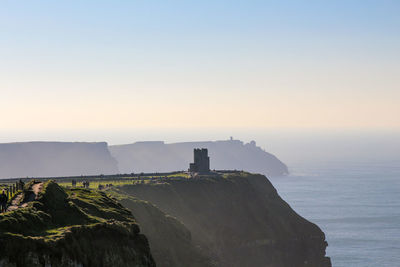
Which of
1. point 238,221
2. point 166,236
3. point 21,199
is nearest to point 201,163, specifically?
point 238,221

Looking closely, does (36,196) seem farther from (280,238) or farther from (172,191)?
(280,238)

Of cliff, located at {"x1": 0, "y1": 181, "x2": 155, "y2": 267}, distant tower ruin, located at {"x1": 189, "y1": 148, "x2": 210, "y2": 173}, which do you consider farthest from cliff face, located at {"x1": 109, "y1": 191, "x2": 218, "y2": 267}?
distant tower ruin, located at {"x1": 189, "y1": 148, "x2": 210, "y2": 173}

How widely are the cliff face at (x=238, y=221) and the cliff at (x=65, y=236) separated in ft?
211

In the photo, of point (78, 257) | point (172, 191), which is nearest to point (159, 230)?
point (172, 191)

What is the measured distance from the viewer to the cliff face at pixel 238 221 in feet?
412

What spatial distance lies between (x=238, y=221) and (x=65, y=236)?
98.5m

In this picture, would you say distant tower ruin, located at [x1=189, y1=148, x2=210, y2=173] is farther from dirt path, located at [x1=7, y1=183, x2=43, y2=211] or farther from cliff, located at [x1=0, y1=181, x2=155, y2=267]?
dirt path, located at [x1=7, y1=183, x2=43, y2=211]

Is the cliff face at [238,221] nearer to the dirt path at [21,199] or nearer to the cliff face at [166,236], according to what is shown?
the cliff face at [166,236]

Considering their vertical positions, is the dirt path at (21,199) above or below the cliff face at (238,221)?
above

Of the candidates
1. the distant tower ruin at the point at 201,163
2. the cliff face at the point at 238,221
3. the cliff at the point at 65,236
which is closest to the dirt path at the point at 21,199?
the cliff at the point at 65,236

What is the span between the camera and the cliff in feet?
120

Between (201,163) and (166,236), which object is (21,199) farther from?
(201,163)

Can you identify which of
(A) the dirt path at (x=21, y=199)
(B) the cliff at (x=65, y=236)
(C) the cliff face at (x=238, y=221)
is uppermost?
(A) the dirt path at (x=21, y=199)

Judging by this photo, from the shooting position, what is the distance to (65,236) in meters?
41.3
